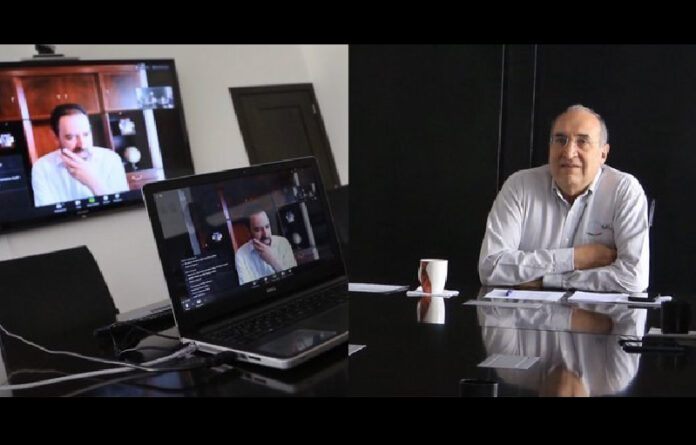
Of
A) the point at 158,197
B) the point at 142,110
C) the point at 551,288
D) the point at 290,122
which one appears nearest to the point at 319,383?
the point at 158,197

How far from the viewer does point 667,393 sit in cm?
132

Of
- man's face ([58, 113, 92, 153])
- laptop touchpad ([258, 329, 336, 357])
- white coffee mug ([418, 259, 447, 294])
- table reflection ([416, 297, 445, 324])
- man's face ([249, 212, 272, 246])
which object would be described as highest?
man's face ([58, 113, 92, 153])

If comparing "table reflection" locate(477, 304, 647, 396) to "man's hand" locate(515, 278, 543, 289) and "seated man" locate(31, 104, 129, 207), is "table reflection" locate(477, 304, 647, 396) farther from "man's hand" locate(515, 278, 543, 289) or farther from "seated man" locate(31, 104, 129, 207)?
"seated man" locate(31, 104, 129, 207)

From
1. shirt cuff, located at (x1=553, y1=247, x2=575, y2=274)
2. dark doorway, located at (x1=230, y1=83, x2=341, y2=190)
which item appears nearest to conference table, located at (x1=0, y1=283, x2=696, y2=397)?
shirt cuff, located at (x1=553, y1=247, x2=575, y2=274)

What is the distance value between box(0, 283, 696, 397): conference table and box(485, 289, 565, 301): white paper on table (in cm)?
13

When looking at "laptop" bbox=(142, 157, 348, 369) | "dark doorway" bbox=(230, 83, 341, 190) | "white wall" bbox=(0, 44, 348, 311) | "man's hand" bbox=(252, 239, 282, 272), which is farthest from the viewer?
"dark doorway" bbox=(230, 83, 341, 190)

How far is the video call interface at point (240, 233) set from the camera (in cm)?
164

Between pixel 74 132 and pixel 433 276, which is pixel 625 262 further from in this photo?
pixel 74 132

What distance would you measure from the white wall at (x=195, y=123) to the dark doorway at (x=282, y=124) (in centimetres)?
6

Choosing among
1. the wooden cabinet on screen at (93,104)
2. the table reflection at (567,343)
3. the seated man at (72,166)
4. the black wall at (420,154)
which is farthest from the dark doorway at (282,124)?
the table reflection at (567,343)

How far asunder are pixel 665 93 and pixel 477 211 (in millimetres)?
934

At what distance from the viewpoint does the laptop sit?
1.60m

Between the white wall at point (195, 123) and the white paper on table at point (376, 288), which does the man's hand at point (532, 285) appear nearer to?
the white paper on table at point (376, 288)
